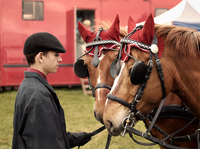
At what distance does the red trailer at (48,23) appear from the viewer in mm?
7250

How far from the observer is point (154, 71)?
58.2 inches

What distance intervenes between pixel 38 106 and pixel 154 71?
2.74ft

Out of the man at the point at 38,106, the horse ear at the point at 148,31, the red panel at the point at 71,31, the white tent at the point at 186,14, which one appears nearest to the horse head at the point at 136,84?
the horse ear at the point at 148,31

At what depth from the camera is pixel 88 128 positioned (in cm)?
436

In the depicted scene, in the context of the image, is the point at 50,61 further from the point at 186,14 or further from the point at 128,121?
the point at 186,14

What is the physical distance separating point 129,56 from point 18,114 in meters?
0.85

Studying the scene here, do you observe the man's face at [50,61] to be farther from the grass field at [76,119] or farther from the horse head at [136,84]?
the grass field at [76,119]

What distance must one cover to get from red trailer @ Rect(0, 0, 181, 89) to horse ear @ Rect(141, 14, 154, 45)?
6136 millimetres

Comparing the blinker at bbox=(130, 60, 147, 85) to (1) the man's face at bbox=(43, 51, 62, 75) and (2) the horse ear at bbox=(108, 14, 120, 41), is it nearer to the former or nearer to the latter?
(1) the man's face at bbox=(43, 51, 62, 75)

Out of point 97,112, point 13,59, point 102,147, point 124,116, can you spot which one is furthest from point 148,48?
point 13,59

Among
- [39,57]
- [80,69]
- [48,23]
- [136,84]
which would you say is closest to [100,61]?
[80,69]

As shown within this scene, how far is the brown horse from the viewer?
4.78ft

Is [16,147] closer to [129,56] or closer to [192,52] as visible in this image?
[129,56]

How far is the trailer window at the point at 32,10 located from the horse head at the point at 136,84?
6.73 metres
